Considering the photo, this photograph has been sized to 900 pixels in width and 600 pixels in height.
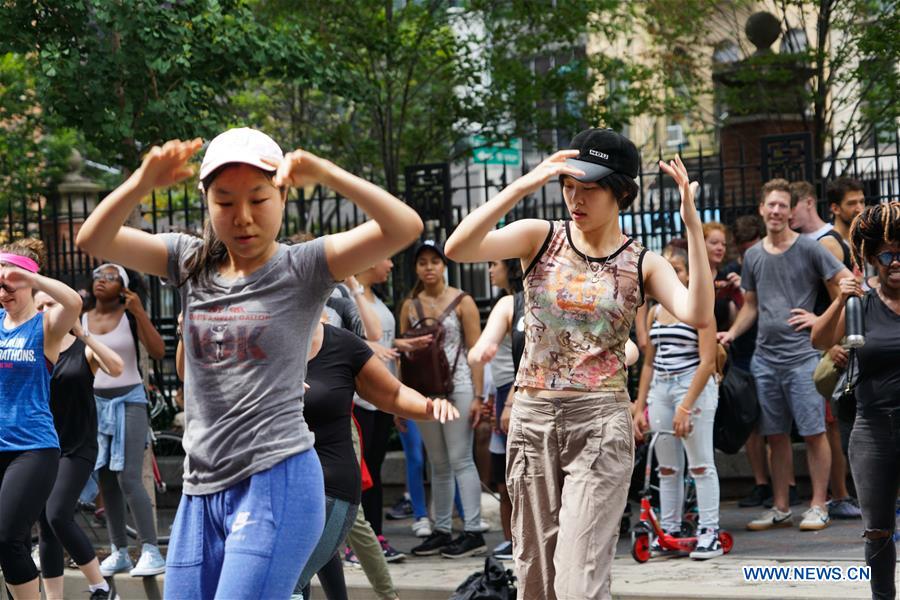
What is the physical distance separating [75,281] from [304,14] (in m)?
4.25

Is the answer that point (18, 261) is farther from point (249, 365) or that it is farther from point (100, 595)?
point (249, 365)

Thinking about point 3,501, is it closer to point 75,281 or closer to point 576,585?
point 576,585

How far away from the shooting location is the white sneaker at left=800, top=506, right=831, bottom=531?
907 cm

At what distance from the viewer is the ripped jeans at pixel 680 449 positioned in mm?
8523

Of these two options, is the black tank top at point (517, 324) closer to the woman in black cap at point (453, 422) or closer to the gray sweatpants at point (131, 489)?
the woman in black cap at point (453, 422)

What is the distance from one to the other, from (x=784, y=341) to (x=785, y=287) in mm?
399

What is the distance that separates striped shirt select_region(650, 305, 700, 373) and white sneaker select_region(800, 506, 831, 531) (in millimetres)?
1429

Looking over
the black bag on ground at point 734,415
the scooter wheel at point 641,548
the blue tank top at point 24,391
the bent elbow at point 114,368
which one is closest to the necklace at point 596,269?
the blue tank top at point 24,391

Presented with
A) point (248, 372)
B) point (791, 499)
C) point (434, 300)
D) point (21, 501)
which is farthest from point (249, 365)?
point (791, 499)

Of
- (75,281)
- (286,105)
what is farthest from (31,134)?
(75,281)

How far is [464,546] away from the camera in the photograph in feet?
30.2

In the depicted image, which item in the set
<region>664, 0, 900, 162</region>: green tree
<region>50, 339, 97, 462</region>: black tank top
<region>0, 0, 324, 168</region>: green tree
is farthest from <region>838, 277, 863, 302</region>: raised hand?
<region>664, 0, 900, 162</region>: green tree

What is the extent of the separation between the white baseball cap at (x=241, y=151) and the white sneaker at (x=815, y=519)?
6291 millimetres

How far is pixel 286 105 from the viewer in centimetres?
1881
